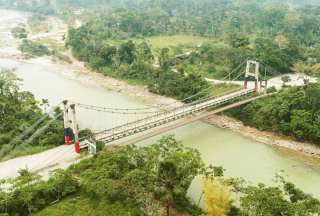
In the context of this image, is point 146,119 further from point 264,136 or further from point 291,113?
point 291,113

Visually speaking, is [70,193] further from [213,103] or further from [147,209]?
[213,103]

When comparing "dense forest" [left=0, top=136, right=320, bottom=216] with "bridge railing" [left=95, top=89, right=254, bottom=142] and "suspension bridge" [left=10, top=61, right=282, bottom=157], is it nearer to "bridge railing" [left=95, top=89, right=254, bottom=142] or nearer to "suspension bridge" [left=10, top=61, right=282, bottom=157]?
"suspension bridge" [left=10, top=61, right=282, bottom=157]

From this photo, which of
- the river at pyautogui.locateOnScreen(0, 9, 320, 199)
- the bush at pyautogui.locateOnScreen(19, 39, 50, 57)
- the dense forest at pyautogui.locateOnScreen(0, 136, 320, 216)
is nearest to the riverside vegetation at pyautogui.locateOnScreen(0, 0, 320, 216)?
the dense forest at pyautogui.locateOnScreen(0, 136, 320, 216)

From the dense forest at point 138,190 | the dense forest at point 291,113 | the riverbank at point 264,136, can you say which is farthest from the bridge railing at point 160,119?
the dense forest at point 138,190

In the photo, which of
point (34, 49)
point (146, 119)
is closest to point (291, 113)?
point (146, 119)

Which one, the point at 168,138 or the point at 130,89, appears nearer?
the point at 168,138

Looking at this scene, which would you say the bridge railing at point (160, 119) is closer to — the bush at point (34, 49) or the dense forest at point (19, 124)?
the dense forest at point (19, 124)
